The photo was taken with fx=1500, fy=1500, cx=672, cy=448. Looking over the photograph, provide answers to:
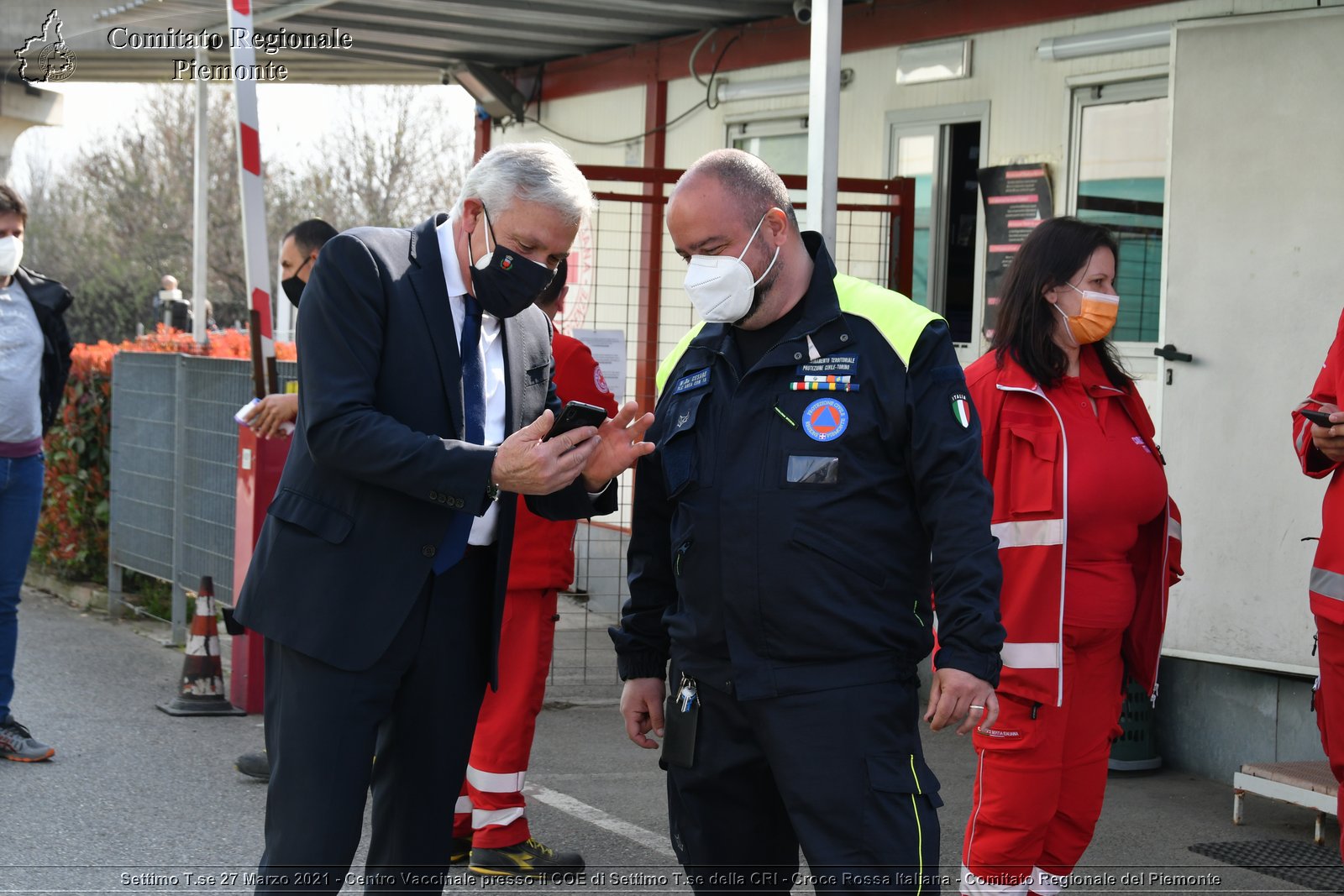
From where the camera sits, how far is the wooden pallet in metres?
5.75

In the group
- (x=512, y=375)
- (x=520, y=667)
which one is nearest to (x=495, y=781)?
(x=520, y=667)

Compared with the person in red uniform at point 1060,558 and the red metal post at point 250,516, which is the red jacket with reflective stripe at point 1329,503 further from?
the red metal post at point 250,516

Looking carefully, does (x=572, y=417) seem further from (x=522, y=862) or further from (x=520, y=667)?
(x=522, y=862)

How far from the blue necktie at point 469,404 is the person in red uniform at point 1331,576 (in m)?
2.50

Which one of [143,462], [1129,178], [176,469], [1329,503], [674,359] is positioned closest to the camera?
[674,359]

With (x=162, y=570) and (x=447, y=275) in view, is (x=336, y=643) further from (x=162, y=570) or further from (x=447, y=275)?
(x=162, y=570)

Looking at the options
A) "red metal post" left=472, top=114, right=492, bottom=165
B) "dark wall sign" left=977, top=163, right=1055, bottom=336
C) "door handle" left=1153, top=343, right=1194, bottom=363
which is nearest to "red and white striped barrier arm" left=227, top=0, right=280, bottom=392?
"dark wall sign" left=977, top=163, right=1055, bottom=336

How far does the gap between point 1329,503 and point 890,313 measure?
Result: 1975mm

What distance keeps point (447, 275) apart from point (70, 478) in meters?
7.90

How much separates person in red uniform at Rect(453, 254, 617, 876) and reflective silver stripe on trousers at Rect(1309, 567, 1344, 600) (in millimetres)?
2352

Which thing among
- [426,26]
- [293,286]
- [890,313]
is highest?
[426,26]

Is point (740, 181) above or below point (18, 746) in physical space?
above

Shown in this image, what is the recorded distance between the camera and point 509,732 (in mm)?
5191

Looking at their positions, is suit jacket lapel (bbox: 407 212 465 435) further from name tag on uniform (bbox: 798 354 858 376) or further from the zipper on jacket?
name tag on uniform (bbox: 798 354 858 376)
